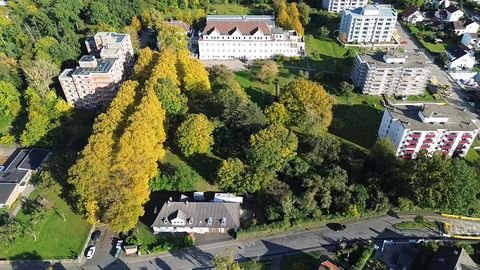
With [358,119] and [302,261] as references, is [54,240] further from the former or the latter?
[358,119]

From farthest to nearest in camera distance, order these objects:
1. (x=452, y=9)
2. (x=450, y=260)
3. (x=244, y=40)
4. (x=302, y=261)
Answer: (x=452, y=9) < (x=244, y=40) < (x=302, y=261) < (x=450, y=260)

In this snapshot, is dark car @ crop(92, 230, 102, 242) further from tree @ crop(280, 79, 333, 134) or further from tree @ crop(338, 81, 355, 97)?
tree @ crop(338, 81, 355, 97)

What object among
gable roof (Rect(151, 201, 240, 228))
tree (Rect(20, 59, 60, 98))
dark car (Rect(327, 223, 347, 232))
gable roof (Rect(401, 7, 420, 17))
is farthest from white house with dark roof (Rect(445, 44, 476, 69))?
tree (Rect(20, 59, 60, 98))

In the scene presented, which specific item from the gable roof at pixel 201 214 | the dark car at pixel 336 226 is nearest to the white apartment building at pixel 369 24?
the dark car at pixel 336 226

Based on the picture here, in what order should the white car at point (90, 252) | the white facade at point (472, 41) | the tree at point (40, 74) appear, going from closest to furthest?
the white car at point (90, 252)
the tree at point (40, 74)
the white facade at point (472, 41)

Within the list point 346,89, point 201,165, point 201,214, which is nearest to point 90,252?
point 201,214

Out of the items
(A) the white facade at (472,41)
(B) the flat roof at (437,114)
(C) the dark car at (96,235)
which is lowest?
(C) the dark car at (96,235)

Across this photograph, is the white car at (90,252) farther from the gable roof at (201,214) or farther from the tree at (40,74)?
the tree at (40,74)
